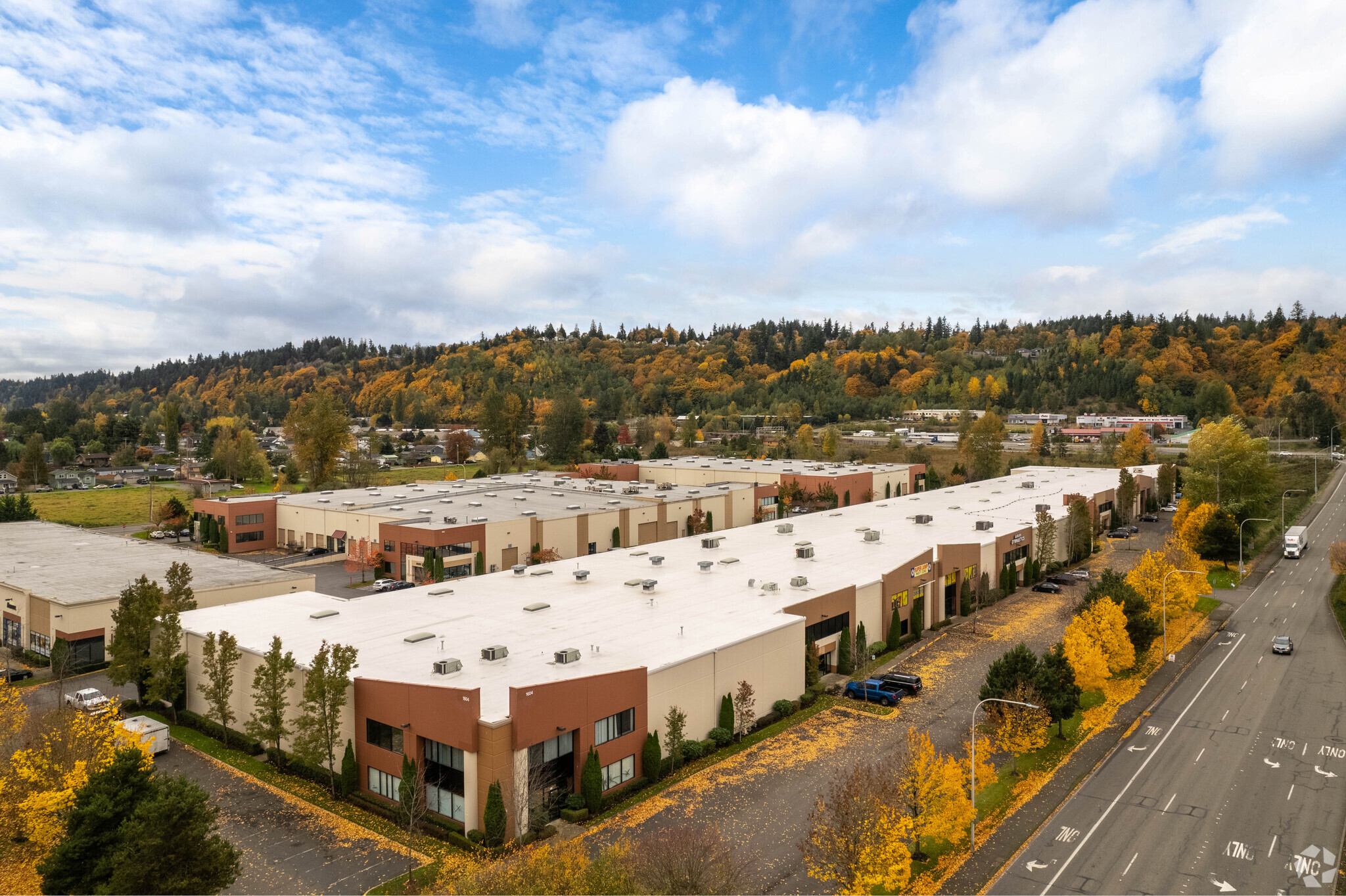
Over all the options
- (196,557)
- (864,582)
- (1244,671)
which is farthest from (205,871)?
(1244,671)

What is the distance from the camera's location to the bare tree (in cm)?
1706

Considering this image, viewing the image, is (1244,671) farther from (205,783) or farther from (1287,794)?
(205,783)

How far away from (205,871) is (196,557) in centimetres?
3910

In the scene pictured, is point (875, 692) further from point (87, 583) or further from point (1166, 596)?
point (87, 583)

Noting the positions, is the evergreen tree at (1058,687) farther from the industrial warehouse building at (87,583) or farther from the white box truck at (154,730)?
the industrial warehouse building at (87,583)

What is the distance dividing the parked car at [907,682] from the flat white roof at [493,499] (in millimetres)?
34866

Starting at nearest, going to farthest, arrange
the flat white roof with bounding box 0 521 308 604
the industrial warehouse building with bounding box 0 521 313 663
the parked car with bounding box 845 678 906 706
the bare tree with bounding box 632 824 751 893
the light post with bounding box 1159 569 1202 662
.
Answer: the bare tree with bounding box 632 824 751 893, the parked car with bounding box 845 678 906 706, the industrial warehouse building with bounding box 0 521 313 663, the light post with bounding box 1159 569 1202 662, the flat white roof with bounding box 0 521 308 604

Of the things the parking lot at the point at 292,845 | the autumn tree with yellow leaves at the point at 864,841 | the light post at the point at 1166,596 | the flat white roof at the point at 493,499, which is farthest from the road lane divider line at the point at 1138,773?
the flat white roof at the point at 493,499

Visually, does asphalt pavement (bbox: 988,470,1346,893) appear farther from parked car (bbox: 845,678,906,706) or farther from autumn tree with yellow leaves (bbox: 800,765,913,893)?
parked car (bbox: 845,678,906,706)

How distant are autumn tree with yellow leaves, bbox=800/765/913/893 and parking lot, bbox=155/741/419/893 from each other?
39.2ft

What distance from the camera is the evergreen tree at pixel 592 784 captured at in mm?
24469

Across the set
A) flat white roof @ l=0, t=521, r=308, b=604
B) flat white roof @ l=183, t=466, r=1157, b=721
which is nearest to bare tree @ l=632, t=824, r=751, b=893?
flat white roof @ l=183, t=466, r=1157, b=721

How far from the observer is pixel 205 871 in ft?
57.7

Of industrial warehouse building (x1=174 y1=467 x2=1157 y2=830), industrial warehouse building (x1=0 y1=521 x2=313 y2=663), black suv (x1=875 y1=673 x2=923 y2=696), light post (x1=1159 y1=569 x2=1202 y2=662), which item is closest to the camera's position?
industrial warehouse building (x1=174 y1=467 x2=1157 y2=830)
